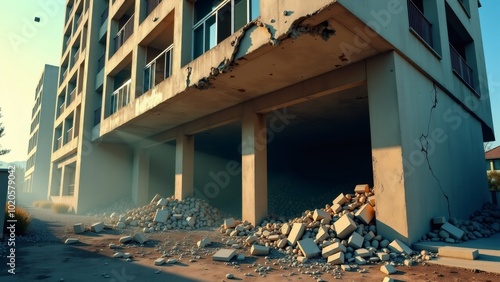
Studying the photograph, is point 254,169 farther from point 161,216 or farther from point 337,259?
point 337,259

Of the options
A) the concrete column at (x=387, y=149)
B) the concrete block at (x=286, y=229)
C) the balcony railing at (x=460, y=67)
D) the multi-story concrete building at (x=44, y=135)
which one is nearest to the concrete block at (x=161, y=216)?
the concrete block at (x=286, y=229)

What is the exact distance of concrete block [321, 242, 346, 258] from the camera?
5461 mm

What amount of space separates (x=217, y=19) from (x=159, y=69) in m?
3.37

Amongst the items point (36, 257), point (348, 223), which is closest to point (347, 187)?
point (348, 223)

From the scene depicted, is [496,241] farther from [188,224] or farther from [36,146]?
[36,146]

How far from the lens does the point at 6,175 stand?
24.1 ft

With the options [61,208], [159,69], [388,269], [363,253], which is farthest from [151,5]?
[388,269]

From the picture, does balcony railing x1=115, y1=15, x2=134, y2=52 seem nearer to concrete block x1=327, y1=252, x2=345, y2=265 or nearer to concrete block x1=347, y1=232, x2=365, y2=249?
concrete block x1=347, y1=232, x2=365, y2=249

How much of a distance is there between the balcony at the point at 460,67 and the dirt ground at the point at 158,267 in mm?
7486

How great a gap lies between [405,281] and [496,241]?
3.59 meters

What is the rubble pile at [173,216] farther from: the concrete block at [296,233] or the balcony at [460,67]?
the balcony at [460,67]

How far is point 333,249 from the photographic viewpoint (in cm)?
547

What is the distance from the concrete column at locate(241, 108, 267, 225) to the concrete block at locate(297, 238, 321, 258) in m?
2.56

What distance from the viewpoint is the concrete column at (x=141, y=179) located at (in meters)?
14.8
